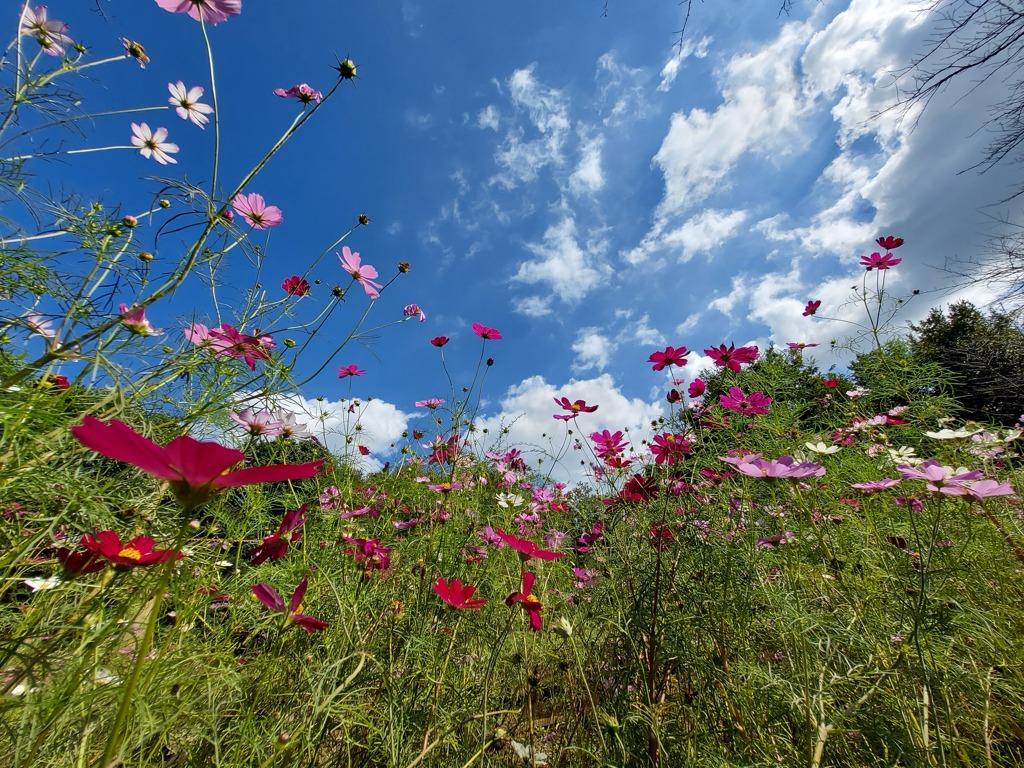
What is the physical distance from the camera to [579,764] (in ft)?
2.99

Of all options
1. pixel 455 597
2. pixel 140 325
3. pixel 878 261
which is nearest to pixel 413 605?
pixel 455 597

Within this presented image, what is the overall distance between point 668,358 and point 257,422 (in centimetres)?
122

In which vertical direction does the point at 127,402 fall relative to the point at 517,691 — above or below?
above

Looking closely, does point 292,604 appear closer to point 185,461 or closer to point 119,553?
point 119,553

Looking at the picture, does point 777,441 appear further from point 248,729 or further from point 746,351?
point 248,729

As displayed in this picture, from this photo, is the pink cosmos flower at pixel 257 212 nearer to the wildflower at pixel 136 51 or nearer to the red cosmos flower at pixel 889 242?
the wildflower at pixel 136 51

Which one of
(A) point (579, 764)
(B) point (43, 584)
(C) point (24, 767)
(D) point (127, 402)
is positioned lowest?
(A) point (579, 764)

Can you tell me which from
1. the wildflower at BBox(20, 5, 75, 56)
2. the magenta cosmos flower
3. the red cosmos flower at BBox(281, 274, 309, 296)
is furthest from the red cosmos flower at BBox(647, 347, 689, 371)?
the wildflower at BBox(20, 5, 75, 56)

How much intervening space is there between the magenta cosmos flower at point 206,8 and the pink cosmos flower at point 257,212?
39 centimetres

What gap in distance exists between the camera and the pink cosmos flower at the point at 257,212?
3.93ft

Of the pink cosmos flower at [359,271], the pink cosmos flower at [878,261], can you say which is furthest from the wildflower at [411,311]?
the pink cosmos flower at [878,261]

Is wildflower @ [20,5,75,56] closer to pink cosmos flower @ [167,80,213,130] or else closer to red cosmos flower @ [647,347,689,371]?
pink cosmos flower @ [167,80,213,130]

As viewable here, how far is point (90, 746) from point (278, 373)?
0.73m

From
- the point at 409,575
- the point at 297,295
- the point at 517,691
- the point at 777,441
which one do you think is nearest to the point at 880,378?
the point at 777,441
